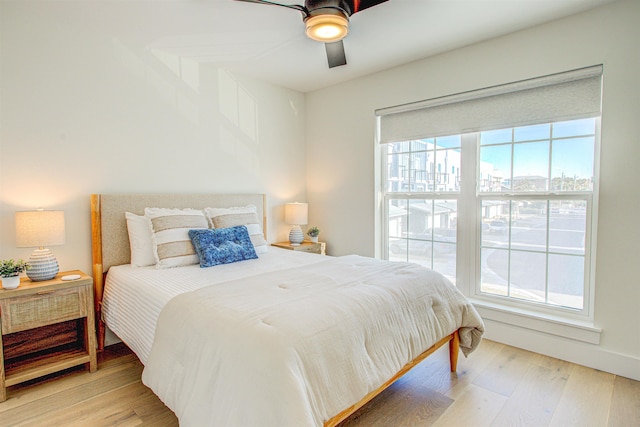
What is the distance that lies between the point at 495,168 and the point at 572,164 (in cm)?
55

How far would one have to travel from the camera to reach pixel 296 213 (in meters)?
4.05

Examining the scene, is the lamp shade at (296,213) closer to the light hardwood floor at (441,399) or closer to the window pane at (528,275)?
the light hardwood floor at (441,399)

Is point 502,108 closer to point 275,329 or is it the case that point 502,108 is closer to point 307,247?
point 307,247

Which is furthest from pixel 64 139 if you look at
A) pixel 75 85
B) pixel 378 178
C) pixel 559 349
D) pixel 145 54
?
pixel 559 349

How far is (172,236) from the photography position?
8.76 ft

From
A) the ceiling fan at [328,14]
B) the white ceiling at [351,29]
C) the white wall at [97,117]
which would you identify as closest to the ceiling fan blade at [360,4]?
the ceiling fan at [328,14]

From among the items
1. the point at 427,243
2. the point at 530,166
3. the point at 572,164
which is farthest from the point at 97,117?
the point at 572,164

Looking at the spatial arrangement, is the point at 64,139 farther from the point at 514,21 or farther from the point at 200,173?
the point at 514,21

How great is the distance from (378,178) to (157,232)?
2.29 m

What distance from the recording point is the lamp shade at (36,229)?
7.29 feet

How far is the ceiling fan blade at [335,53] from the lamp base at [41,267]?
2313 millimetres

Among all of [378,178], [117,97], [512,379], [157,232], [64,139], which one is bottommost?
[512,379]

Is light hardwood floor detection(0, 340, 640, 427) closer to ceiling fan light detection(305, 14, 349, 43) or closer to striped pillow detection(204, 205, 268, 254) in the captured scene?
striped pillow detection(204, 205, 268, 254)

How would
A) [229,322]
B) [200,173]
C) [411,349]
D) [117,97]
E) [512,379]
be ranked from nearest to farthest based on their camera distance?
[229,322] → [411,349] → [512,379] → [117,97] → [200,173]
